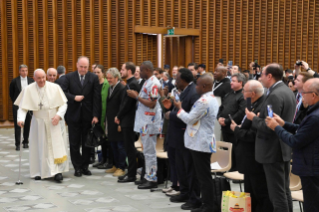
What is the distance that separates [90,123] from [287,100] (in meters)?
3.61

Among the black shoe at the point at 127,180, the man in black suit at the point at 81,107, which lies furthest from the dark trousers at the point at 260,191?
the man in black suit at the point at 81,107

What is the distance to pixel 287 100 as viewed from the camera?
12.3 ft

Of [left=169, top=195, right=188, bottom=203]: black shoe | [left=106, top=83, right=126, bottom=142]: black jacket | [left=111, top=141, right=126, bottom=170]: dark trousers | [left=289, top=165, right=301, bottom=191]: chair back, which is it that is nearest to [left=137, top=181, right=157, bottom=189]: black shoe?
[left=169, top=195, right=188, bottom=203]: black shoe

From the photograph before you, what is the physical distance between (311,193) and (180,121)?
1898 millimetres

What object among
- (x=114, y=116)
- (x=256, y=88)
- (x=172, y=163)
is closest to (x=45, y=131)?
(x=114, y=116)

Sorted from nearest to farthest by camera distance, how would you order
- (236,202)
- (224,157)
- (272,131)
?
(272,131) < (236,202) < (224,157)

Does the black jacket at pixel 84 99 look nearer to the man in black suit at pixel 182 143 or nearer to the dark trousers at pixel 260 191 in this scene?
the man in black suit at pixel 182 143

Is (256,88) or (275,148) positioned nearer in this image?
(275,148)

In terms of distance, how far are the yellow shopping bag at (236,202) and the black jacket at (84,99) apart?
2991mm

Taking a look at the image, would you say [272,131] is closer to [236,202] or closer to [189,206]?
[236,202]

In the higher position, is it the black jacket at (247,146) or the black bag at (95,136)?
the black jacket at (247,146)

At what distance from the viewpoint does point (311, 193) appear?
3303 millimetres

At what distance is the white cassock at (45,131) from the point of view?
6188mm

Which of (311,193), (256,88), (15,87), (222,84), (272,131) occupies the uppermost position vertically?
(256,88)
